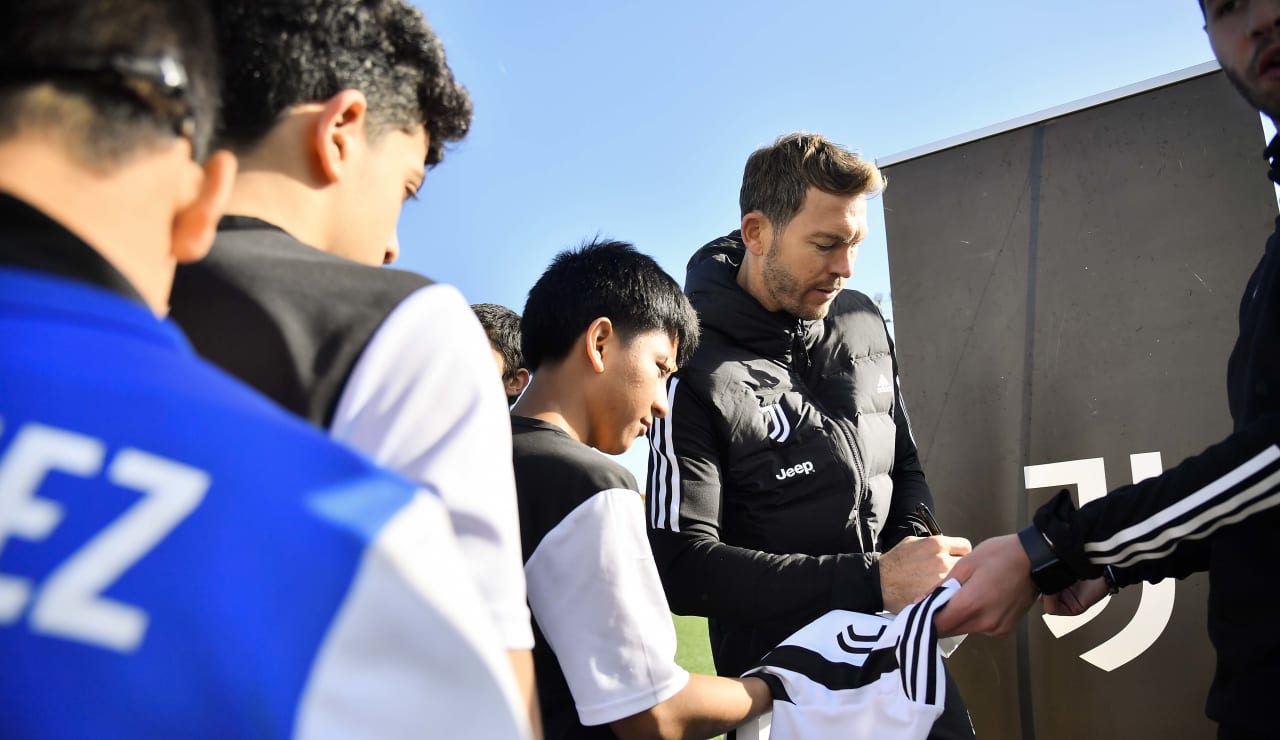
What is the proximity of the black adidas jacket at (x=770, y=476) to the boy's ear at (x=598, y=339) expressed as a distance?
47 cm

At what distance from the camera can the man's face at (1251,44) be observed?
1.53m

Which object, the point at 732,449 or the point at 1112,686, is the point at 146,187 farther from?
the point at 1112,686

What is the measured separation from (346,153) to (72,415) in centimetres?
59

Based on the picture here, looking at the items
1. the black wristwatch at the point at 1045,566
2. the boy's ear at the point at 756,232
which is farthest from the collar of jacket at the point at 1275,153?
the boy's ear at the point at 756,232

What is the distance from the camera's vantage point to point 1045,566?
164 cm

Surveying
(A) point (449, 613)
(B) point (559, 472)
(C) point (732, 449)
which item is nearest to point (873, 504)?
(C) point (732, 449)

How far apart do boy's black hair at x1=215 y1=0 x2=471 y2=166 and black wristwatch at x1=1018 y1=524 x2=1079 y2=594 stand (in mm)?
1229

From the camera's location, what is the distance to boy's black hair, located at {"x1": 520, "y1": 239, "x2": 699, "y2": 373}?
1.90 meters

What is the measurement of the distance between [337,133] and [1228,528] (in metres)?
1.35

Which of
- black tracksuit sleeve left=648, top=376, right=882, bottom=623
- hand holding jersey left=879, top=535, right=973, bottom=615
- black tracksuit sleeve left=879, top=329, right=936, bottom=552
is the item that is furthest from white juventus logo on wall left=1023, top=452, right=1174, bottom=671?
black tracksuit sleeve left=648, top=376, right=882, bottom=623

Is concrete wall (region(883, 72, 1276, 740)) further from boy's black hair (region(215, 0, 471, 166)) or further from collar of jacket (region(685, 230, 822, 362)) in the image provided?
boy's black hair (region(215, 0, 471, 166))

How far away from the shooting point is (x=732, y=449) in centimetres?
231

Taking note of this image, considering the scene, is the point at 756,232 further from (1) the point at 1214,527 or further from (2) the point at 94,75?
(2) the point at 94,75

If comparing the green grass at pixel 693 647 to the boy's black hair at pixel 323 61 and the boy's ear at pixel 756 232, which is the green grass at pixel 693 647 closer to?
the boy's ear at pixel 756 232
